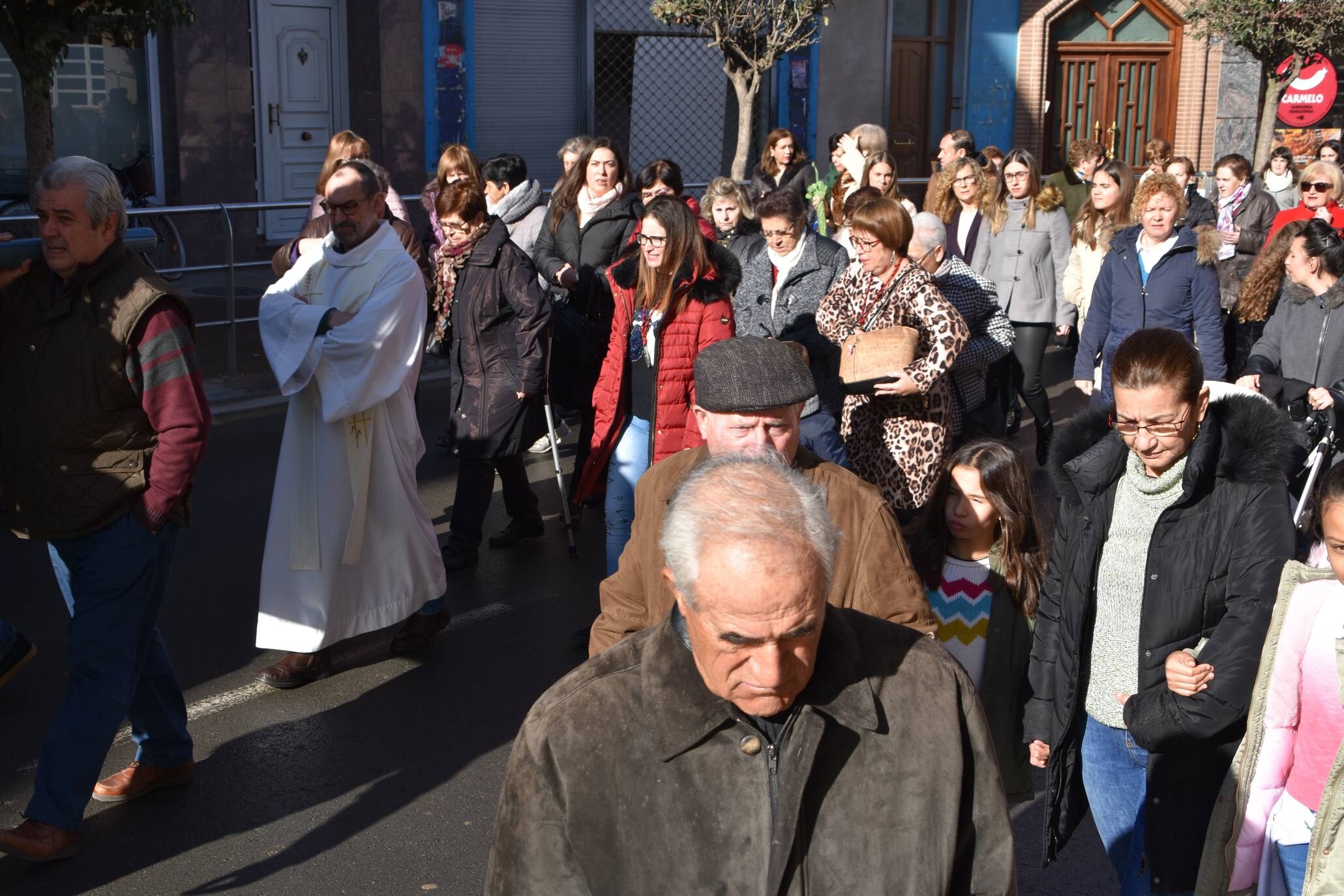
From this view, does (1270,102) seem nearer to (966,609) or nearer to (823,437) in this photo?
(823,437)

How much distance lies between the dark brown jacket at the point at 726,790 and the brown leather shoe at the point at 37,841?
8.86 feet

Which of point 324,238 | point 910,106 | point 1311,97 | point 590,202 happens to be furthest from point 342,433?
point 910,106

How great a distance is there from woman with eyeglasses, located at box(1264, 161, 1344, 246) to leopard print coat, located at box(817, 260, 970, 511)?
530 centimetres

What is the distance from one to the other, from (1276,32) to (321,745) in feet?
61.5

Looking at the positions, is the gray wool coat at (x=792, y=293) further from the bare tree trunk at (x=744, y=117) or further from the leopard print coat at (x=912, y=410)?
the bare tree trunk at (x=744, y=117)

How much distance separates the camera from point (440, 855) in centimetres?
465

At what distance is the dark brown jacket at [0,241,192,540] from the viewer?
4.38 metres

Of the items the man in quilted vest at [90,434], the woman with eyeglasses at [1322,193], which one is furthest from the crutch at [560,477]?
the woman with eyeglasses at [1322,193]

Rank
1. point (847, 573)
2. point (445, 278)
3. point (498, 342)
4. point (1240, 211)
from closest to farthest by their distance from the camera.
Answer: point (847, 573), point (498, 342), point (445, 278), point (1240, 211)

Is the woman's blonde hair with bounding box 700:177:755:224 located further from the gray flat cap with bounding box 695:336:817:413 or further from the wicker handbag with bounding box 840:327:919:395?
the gray flat cap with bounding box 695:336:817:413

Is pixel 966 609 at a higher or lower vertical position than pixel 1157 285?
lower

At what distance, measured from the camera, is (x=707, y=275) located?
6156 millimetres

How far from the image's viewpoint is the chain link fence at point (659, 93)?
66.1ft

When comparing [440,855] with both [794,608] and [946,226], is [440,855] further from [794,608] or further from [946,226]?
[946,226]
